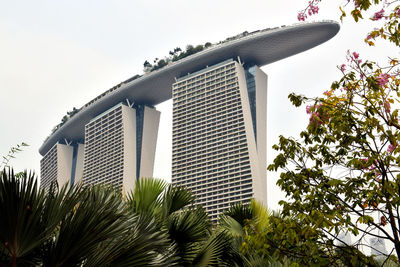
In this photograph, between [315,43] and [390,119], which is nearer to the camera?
[390,119]

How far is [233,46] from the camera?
9106cm

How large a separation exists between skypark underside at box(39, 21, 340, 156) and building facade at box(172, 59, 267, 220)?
2.29 meters

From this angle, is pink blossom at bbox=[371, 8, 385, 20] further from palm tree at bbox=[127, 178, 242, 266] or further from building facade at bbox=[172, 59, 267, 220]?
building facade at bbox=[172, 59, 267, 220]

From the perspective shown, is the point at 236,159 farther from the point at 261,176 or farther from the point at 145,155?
the point at 145,155

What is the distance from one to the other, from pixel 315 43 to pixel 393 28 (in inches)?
3533

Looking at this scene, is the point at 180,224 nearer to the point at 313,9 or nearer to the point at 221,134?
the point at 313,9

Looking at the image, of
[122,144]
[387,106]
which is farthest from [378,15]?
[122,144]

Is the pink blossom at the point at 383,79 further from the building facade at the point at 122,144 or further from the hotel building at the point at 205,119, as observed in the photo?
the building facade at the point at 122,144

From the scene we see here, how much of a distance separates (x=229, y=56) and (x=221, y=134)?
17.9 meters

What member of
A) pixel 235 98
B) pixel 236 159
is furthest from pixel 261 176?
pixel 235 98

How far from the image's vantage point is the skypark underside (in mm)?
86812

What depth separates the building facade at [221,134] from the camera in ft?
283

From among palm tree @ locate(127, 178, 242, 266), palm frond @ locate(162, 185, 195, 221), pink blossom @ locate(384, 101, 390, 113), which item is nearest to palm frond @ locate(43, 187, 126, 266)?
palm tree @ locate(127, 178, 242, 266)

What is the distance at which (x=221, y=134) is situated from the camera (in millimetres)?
94062
